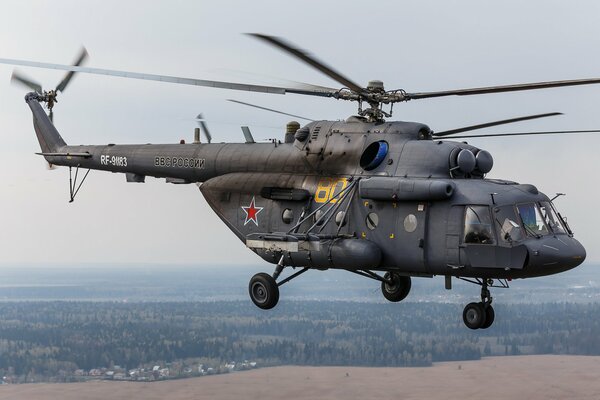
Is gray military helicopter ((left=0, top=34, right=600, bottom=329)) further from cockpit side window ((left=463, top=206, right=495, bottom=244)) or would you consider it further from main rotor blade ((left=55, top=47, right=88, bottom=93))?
main rotor blade ((left=55, top=47, right=88, bottom=93))

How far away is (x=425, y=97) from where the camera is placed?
2148 cm

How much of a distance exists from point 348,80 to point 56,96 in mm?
14805

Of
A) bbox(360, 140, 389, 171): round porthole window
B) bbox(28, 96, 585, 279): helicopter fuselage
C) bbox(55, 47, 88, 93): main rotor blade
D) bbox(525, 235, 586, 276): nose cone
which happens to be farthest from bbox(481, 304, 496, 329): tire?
bbox(55, 47, 88, 93): main rotor blade

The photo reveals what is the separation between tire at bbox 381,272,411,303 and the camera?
2461 cm

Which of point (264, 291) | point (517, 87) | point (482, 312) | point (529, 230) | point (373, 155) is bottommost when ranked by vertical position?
point (482, 312)

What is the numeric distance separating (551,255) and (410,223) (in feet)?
10.7

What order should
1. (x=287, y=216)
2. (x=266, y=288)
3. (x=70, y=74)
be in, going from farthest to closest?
1. (x=70, y=74)
2. (x=287, y=216)
3. (x=266, y=288)

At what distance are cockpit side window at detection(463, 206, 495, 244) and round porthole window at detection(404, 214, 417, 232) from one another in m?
1.22

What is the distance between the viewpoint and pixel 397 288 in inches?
969

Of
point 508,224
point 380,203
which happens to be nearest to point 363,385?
point 380,203

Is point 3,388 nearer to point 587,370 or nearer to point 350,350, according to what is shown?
point 350,350

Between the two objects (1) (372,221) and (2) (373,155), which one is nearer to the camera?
(1) (372,221)

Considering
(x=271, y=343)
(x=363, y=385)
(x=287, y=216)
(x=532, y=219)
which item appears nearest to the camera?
(x=532, y=219)

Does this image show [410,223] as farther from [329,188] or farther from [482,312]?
[482,312]
